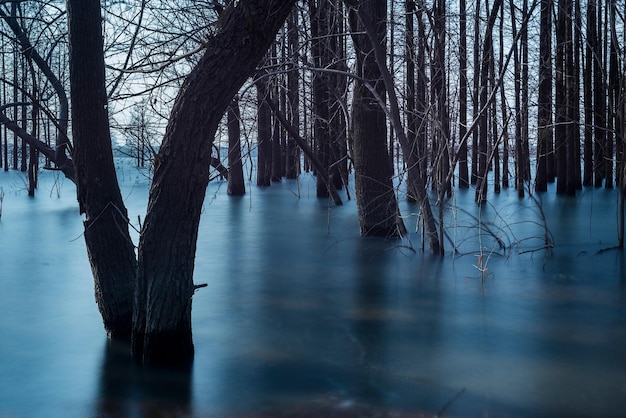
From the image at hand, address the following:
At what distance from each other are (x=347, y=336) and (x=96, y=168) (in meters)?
2.40

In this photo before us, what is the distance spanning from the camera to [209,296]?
7.88 meters

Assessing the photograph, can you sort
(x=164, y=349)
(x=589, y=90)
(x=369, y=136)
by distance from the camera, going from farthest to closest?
1. (x=589, y=90)
2. (x=369, y=136)
3. (x=164, y=349)

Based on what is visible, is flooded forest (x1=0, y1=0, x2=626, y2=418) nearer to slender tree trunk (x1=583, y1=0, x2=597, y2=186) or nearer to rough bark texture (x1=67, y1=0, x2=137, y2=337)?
rough bark texture (x1=67, y1=0, x2=137, y2=337)

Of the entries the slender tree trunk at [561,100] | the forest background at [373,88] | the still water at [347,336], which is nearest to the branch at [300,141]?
the forest background at [373,88]

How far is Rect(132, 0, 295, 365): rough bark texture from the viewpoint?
4508 millimetres

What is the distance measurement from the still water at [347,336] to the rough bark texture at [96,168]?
527 mm

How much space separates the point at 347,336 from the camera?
6137 millimetres

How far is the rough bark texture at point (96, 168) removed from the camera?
548cm

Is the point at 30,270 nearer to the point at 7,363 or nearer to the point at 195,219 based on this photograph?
the point at 7,363

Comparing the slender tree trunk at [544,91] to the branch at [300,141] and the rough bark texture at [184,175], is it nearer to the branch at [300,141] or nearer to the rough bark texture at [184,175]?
the branch at [300,141]

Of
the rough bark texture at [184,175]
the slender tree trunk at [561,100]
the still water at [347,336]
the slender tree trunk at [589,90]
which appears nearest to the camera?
the rough bark texture at [184,175]

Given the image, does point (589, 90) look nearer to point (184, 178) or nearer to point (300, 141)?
point (300, 141)

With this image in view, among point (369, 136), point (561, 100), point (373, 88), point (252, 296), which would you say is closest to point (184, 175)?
point (252, 296)

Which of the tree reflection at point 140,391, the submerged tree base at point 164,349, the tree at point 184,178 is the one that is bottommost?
the tree reflection at point 140,391
